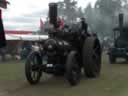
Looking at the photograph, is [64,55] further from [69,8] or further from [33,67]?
[69,8]

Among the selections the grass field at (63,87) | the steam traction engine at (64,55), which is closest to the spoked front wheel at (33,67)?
the steam traction engine at (64,55)

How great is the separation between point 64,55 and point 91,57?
3.85ft

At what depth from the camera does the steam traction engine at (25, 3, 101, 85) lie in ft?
37.8

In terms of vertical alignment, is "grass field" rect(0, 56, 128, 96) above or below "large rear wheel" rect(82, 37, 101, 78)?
below

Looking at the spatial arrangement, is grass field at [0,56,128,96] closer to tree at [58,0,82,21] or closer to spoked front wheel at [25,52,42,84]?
spoked front wheel at [25,52,42,84]

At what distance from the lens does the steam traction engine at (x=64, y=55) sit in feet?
37.8

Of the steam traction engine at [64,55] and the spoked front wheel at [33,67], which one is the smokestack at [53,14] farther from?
the spoked front wheel at [33,67]

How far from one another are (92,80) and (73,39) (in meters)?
1.46

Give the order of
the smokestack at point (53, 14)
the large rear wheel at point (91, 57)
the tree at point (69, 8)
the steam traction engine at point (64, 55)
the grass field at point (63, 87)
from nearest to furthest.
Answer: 1. the grass field at point (63, 87)
2. the steam traction engine at point (64, 55)
3. the large rear wheel at point (91, 57)
4. the smokestack at point (53, 14)
5. the tree at point (69, 8)

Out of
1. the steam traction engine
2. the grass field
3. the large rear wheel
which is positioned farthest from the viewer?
the large rear wheel

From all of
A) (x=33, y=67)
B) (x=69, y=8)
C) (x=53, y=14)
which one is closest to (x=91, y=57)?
(x=53, y=14)

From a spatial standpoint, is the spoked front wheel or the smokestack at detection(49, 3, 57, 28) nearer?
the spoked front wheel


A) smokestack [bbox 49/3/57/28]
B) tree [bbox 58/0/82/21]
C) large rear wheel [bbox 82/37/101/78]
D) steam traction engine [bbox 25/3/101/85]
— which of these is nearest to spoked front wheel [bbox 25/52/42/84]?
steam traction engine [bbox 25/3/101/85]

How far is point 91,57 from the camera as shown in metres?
12.8
